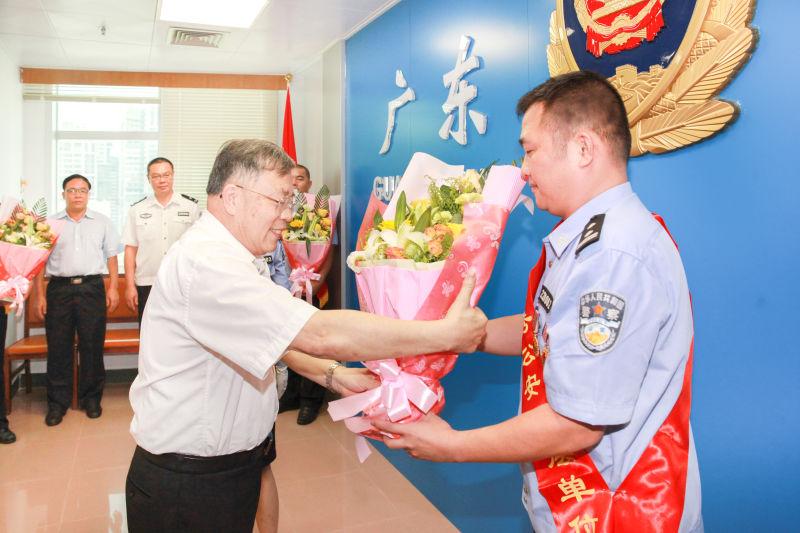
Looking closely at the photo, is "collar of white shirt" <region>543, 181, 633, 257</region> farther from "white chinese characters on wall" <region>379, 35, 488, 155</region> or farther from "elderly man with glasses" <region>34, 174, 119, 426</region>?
"elderly man with glasses" <region>34, 174, 119, 426</region>

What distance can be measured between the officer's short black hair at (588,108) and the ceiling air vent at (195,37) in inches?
162

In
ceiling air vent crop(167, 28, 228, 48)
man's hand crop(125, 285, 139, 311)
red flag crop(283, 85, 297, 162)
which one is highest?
ceiling air vent crop(167, 28, 228, 48)

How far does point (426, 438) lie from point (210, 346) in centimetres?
53

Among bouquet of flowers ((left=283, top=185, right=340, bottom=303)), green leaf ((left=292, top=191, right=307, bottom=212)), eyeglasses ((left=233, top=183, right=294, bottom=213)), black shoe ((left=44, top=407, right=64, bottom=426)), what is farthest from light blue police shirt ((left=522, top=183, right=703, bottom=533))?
black shoe ((left=44, top=407, right=64, bottom=426))

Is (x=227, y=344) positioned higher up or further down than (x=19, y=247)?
further down

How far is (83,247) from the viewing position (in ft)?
16.2

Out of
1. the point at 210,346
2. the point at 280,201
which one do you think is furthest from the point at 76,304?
the point at 210,346

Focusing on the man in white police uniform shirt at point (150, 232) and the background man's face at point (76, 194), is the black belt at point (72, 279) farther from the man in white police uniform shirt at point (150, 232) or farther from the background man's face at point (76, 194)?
the background man's face at point (76, 194)

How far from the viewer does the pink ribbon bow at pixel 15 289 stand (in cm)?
388

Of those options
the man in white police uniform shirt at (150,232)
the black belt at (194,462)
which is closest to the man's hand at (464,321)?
the black belt at (194,462)

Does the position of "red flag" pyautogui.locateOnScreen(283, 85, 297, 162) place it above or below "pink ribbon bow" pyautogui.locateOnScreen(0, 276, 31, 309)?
above

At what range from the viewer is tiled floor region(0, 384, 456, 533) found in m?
3.19

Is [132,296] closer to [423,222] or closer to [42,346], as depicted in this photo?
[42,346]

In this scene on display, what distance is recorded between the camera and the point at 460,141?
10.1 feet
